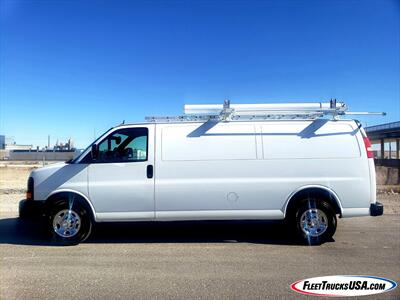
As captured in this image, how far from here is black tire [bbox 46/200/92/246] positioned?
21.7 feet

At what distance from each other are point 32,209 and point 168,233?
99.9 inches

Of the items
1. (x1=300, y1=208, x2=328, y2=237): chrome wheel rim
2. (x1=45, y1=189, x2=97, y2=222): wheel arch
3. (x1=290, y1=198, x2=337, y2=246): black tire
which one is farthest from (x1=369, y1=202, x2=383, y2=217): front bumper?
(x1=45, y1=189, x2=97, y2=222): wheel arch

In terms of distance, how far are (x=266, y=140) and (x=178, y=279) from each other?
119 inches

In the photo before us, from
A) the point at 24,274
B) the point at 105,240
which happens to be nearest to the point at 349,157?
the point at 105,240

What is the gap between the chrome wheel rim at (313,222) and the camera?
6.62 metres

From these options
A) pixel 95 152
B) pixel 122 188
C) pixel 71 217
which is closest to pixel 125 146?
pixel 95 152

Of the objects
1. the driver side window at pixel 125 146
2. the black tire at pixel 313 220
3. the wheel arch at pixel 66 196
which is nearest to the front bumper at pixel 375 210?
the black tire at pixel 313 220

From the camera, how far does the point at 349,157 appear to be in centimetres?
667

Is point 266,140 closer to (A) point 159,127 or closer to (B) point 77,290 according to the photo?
(A) point 159,127

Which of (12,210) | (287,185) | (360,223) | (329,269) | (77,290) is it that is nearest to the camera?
(77,290)

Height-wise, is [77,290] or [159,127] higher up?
[159,127]

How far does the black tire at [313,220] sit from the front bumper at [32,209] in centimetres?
449

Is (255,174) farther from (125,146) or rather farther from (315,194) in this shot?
(125,146)
